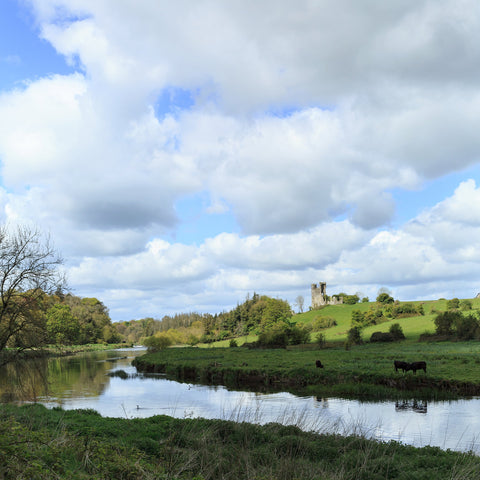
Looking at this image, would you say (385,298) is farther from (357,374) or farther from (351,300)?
(357,374)

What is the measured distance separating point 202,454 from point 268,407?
16.8 metres

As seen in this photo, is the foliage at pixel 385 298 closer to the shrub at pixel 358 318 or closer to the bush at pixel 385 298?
the bush at pixel 385 298

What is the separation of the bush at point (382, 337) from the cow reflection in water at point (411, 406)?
47.7 m

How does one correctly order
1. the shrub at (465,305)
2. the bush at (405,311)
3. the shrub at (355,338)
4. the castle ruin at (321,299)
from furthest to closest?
the castle ruin at (321,299) → the bush at (405,311) → the shrub at (465,305) → the shrub at (355,338)

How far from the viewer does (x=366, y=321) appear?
10094 centimetres

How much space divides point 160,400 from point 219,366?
17.3 meters

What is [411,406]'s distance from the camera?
28266 mm

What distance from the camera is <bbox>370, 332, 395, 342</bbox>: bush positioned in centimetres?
7548

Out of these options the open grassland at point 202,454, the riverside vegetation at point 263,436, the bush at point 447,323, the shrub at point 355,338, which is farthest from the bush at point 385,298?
the open grassland at point 202,454

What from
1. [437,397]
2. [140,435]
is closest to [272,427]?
[140,435]

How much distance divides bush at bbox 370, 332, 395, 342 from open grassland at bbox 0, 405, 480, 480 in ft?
202

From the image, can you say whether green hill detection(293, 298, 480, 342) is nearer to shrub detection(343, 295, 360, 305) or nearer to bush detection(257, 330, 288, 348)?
bush detection(257, 330, 288, 348)

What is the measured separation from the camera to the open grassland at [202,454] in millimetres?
9461

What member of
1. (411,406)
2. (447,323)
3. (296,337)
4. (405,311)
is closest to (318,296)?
(405,311)
